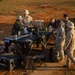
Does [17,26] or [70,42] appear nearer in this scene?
[70,42]

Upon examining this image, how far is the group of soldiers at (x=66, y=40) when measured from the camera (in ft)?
33.3

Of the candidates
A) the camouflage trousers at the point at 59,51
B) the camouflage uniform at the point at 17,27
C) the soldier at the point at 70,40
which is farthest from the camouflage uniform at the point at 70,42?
the camouflage uniform at the point at 17,27

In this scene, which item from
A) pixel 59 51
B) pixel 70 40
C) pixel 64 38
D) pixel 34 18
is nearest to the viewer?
pixel 70 40

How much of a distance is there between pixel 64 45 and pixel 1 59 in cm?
258

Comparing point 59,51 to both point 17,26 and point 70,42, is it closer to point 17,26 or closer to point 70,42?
point 70,42

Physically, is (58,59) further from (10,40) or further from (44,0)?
(44,0)

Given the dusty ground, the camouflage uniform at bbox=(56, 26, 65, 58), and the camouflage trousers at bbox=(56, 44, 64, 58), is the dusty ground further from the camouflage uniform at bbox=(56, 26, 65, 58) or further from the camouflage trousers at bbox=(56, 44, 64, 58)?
the camouflage uniform at bbox=(56, 26, 65, 58)

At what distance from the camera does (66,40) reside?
10.2m

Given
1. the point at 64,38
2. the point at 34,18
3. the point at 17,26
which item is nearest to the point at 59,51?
the point at 64,38

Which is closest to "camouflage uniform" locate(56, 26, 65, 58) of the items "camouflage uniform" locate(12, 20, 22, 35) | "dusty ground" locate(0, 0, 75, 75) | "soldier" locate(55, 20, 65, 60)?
"soldier" locate(55, 20, 65, 60)

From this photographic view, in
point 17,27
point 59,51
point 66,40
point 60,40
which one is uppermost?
point 17,27

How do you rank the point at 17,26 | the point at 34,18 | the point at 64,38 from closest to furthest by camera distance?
the point at 64,38 → the point at 17,26 → the point at 34,18

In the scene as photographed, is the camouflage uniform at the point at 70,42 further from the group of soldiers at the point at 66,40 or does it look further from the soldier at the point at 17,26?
A: the soldier at the point at 17,26

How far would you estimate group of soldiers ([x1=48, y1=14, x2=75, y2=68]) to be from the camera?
10.1m
